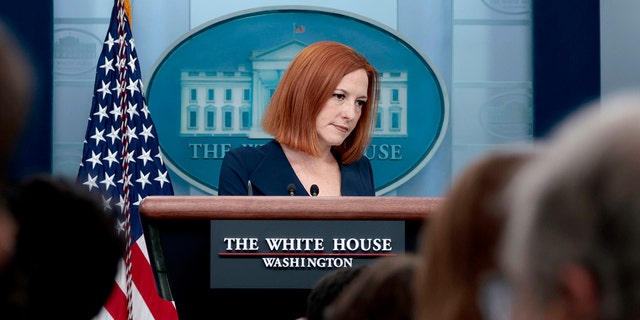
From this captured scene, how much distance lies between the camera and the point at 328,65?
11.2 feet


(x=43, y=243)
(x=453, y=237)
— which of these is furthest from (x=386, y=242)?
(x=453, y=237)

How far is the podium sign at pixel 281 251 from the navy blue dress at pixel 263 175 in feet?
2.22

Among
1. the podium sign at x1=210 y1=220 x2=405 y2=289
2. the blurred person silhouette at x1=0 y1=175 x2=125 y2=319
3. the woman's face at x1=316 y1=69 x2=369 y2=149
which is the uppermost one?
the woman's face at x1=316 y1=69 x2=369 y2=149

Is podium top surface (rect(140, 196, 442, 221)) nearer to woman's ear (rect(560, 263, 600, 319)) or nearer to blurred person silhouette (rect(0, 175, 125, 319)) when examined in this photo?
blurred person silhouette (rect(0, 175, 125, 319))

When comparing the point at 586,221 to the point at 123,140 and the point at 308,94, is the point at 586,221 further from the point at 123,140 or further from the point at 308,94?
the point at 123,140

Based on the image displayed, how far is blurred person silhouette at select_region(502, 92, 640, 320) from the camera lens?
25.5 inches

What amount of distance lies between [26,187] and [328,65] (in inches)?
97.0

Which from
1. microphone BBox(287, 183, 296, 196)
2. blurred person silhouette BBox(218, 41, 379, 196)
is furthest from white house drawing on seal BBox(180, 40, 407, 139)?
microphone BBox(287, 183, 296, 196)

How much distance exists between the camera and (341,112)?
341 cm

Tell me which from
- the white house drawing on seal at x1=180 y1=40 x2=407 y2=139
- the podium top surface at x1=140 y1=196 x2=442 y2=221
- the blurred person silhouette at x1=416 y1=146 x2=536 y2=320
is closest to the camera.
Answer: the blurred person silhouette at x1=416 y1=146 x2=536 y2=320

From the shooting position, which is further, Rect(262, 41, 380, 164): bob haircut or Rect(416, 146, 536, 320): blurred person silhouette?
Rect(262, 41, 380, 164): bob haircut

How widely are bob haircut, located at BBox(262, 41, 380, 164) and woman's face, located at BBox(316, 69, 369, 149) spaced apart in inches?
0.8

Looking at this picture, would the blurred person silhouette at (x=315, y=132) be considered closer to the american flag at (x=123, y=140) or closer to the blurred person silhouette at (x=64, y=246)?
the american flag at (x=123, y=140)

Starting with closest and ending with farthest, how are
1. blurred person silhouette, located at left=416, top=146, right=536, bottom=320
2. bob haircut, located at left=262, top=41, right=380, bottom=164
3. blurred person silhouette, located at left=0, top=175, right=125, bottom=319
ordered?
blurred person silhouette, located at left=416, top=146, right=536, bottom=320
blurred person silhouette, located at left=0, top=175, right=125, bottom=319
bob haircut, located at left=262, top=41, right=380, bottom=164
